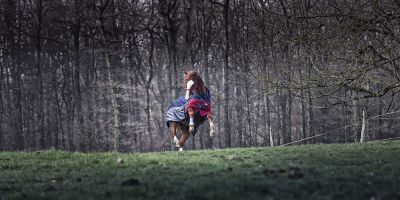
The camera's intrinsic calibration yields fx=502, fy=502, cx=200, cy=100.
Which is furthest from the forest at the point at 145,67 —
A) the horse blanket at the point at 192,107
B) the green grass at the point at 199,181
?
the green grass at the point at 199,181

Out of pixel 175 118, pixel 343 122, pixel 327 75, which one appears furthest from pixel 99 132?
pixel 327 75

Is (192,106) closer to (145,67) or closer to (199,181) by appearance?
(199,181)

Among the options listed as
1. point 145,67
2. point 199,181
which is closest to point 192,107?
point 199,181

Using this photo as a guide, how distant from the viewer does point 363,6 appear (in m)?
14.1

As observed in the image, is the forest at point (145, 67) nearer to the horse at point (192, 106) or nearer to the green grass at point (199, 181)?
the horse at point (192, 106)

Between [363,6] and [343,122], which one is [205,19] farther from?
[363,6]

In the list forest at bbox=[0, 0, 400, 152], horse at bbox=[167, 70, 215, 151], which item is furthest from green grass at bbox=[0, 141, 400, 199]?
forest at bbox=[0, 0, 400, 152]

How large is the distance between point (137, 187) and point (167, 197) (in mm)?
883

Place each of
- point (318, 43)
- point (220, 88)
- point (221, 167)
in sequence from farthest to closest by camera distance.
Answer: point (220, 88) → point (318, 43) → point (221, 167)

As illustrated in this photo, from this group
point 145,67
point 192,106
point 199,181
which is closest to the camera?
point 199,181

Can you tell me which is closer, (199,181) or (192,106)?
(199,181)

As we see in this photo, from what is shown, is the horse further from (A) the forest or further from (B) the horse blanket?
(A) the forest

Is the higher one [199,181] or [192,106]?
[192,106]

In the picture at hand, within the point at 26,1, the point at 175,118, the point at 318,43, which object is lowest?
the point at 175,118
